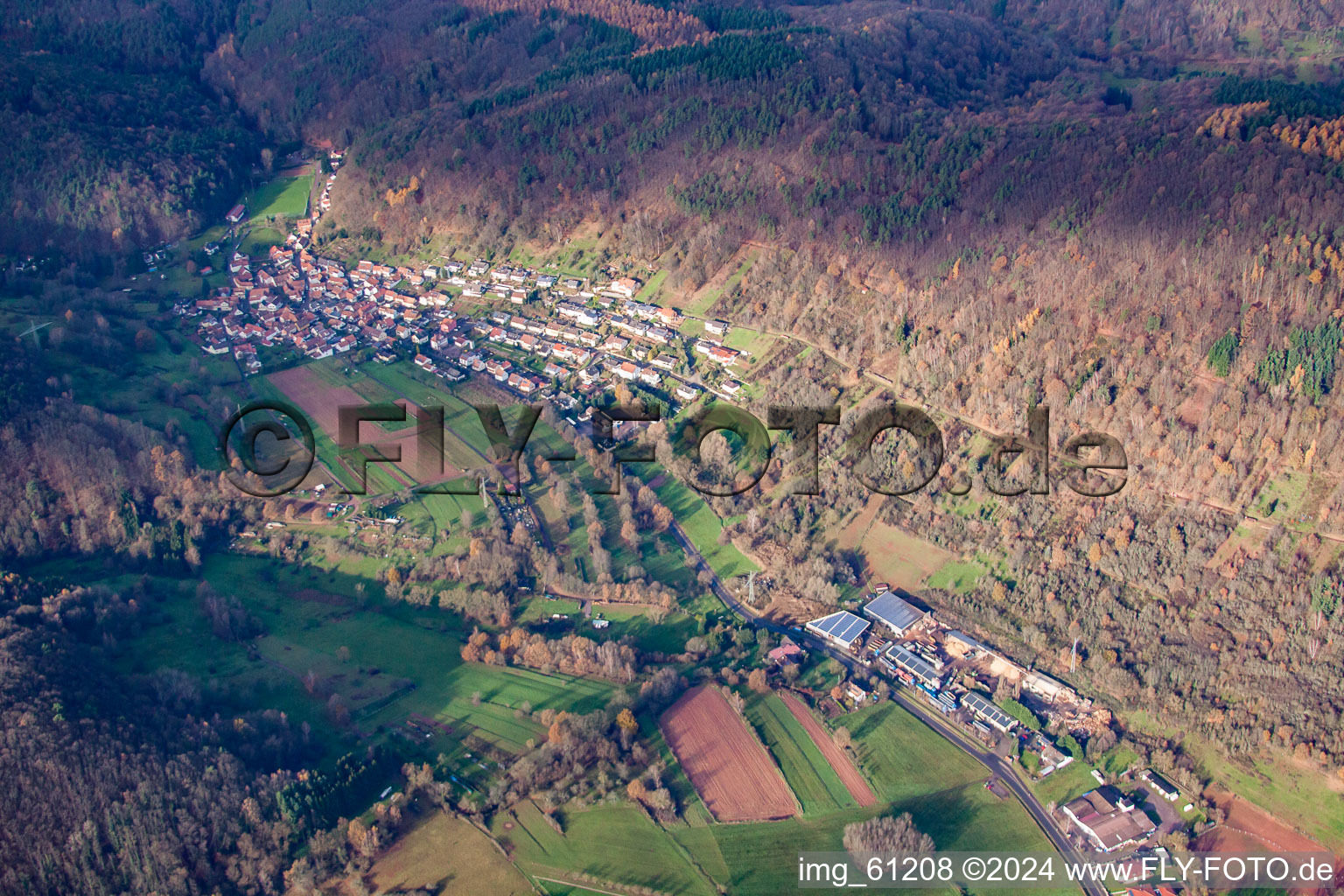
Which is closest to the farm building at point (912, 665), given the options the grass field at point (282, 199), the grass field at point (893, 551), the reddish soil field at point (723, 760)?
the grass field at point (893, 551)

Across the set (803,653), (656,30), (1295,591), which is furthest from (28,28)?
(1295,591)

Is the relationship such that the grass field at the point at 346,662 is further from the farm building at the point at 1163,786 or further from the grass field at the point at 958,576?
the farm building at the point at 1163,786

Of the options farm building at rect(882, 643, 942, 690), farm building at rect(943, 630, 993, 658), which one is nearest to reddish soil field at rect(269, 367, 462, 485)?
farm building at rect(882, 643, 942, 690)

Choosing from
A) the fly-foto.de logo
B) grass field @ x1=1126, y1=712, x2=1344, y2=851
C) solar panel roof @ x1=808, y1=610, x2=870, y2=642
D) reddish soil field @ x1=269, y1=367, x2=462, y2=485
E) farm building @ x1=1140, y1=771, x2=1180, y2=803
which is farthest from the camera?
reddish soil field @ x1=269, y1=367, x2=462, y2=485

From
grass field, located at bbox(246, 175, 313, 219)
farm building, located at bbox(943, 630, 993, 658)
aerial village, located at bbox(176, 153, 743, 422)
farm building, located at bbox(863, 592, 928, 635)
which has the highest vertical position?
grass field, located at bbox(246, 175, 313, 219)

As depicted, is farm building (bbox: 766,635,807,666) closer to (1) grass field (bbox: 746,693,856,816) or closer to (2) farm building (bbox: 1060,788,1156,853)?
(1) grass field (bbox: 746,693,856,816)

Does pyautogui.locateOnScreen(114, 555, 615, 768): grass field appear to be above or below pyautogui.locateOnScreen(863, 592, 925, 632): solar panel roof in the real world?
below

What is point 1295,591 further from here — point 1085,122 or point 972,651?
point 1085,122
